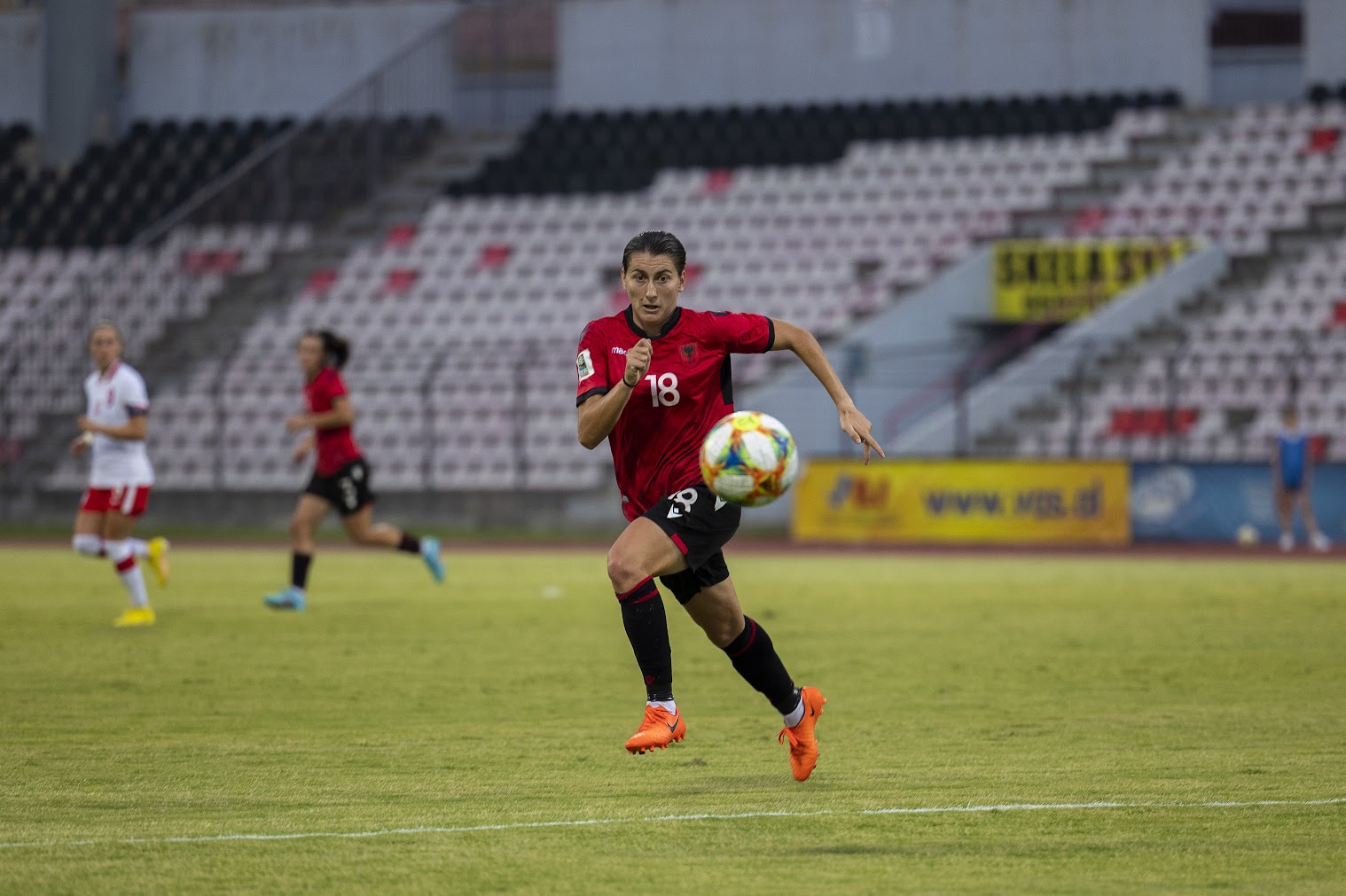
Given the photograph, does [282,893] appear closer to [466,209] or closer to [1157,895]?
[1157,895]

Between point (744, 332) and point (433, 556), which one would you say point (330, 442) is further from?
point (744, 332)

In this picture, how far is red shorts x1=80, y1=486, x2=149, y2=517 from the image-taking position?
44.6ft

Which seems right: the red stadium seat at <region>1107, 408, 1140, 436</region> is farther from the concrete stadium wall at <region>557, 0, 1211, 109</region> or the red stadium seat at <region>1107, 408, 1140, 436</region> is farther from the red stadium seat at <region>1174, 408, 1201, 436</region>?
the concrete stadium wall at <region>557, 0, 1211, 109</region>

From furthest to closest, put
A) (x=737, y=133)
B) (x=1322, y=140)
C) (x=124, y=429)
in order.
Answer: (x=737, y=133)
(x=1322, y=140)
(x=124, y=429)

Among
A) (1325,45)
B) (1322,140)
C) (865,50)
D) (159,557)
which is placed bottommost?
(159,557)

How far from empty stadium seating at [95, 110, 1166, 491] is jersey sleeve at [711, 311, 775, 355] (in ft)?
70.4

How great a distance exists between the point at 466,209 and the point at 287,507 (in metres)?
8.65

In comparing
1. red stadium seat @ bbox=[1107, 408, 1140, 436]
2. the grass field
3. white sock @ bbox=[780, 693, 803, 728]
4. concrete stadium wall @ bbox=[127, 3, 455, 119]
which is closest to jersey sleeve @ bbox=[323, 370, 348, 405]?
the grass field

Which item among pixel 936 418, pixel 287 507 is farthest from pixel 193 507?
pixel 936 418

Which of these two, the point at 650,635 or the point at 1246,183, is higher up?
the point at 1246,183

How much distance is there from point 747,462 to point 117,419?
7.92 m

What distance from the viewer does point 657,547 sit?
712 centimetres

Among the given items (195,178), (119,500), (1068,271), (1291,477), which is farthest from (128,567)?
(195,178)

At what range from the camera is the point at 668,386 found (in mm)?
7387
